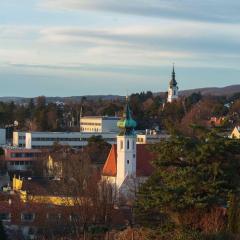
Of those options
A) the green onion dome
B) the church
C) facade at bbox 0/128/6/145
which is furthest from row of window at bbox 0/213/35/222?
facade at bbox 0/128/6/145

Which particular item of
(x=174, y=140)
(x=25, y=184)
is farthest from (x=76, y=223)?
(x=25, y=184)

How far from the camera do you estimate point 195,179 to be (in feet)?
60.4

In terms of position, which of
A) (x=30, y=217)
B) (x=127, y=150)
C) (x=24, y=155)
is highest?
(x=127, y=150)

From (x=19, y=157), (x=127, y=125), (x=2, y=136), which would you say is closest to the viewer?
(x=127, y=125)

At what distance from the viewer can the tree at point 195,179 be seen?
1847 centimetres

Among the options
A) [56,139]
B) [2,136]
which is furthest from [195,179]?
[2,136]

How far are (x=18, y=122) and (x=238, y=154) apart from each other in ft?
245

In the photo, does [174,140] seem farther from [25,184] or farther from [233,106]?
[233,106]

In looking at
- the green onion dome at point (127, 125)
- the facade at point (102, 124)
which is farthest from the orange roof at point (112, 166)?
the facade at point (102, 124)

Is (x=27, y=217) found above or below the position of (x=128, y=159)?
below

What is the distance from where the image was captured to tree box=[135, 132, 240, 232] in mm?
18469

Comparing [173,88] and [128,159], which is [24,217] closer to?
[128,159]

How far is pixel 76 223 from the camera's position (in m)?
28.2

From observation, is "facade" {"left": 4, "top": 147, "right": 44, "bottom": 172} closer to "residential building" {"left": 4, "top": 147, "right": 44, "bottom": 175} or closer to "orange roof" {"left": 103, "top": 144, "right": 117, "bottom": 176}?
"residential building" {"left": 4, "top": 147, "right": 44, "bottom": 175}
